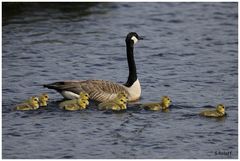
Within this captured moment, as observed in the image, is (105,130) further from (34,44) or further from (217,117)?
(34,44)

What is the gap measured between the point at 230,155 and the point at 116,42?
8.28 metres

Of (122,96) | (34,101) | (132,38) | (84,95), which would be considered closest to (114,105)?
(122,96)

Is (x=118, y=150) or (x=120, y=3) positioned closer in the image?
(x=118, y=150)

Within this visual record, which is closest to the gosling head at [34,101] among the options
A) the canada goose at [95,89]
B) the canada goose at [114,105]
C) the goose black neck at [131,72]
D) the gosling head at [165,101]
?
the canada goose at [95,89]

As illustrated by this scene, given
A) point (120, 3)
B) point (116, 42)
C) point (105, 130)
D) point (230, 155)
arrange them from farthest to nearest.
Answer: point (120, 3) → point (116, 42) → point (105, 130) → point (230, 155)

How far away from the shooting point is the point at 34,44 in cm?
2100

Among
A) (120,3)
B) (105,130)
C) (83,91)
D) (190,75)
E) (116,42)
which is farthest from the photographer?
(120,3)

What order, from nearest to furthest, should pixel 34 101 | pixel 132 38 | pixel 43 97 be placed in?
pixel 34 101, pixel 43 97, pixel 132 38

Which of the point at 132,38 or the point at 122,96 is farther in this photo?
the point at 132,38

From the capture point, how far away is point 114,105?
15.8m

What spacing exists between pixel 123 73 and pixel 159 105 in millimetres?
3240

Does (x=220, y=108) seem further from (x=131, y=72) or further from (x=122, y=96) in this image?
(x=131, y=72)

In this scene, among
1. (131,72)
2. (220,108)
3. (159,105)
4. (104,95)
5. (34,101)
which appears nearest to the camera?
(220,108)

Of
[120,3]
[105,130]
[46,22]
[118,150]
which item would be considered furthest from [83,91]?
[120,3]
